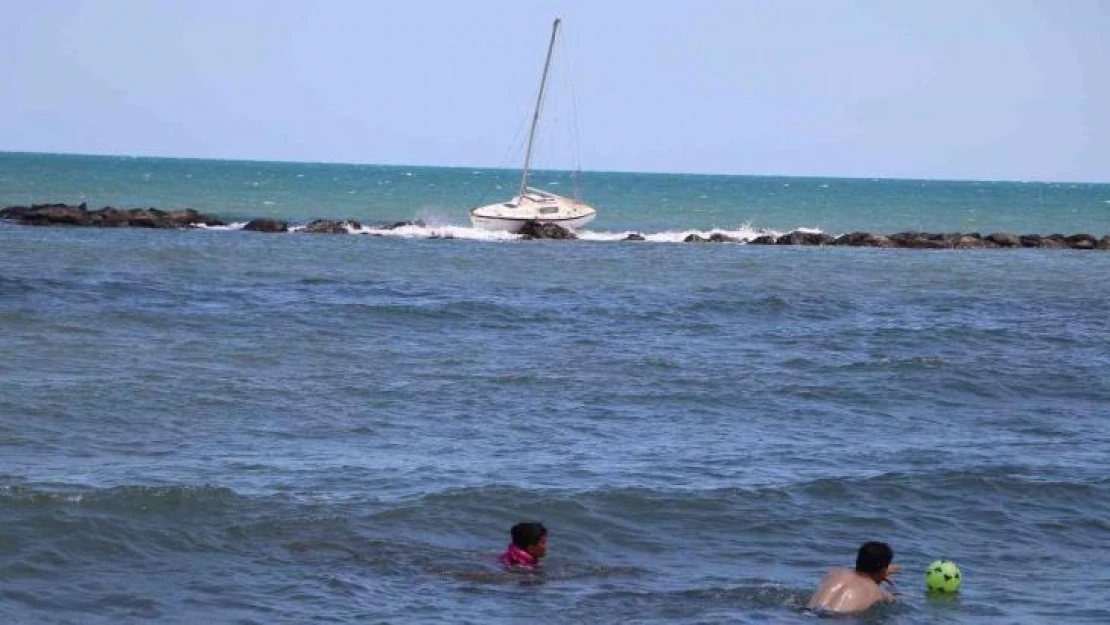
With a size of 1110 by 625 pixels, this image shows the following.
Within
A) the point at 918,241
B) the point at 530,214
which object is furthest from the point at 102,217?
the point at 918,241

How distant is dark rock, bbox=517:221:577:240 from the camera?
5856cm

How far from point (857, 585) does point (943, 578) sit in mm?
1091

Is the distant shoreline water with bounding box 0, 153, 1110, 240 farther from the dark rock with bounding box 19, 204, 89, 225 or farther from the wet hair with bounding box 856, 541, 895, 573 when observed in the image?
the wet hair with bounding box 856, 541, 895, 573

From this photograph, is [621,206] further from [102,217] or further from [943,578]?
[943,578]

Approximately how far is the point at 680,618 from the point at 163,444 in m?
7.93

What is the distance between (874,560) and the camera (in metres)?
13.3

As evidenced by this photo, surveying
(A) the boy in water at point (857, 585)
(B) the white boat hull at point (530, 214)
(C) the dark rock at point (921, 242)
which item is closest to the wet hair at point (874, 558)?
(A) the boy in water at point (857, 585)

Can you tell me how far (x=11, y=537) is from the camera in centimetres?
1449

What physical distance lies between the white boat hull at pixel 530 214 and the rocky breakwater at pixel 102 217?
10068 millimetres

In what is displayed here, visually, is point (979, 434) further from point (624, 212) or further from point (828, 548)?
point (624, 212)

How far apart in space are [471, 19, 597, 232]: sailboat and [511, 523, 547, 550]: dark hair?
44.8 metres

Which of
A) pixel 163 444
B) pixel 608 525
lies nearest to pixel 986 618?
pixel 608 525

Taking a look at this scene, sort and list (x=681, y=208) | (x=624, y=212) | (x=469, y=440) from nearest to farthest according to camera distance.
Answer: (x=469, y=440), (x=624, y=212), (x=681, y=208)

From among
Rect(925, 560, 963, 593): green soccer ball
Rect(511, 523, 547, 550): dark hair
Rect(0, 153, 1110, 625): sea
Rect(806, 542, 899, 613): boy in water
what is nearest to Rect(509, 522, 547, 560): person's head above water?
Rect(511, 523, 547, 550): dark hair
